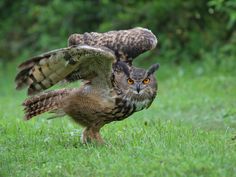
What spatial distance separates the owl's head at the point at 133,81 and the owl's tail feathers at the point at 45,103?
0.82 m

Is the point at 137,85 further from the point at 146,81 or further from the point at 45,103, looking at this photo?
the point at 45,103

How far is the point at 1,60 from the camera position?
22.5 m

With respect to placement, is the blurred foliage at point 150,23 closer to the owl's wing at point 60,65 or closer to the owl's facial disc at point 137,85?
the owl's facial disc at point 137,85

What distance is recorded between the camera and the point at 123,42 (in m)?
9.16

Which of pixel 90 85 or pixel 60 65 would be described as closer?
pixel 60 65

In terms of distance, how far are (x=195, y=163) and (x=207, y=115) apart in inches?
225

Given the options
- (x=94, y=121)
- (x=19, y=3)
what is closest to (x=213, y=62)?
(x=19, y=3)

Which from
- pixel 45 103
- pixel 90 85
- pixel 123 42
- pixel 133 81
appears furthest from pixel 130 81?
pixel 45 103

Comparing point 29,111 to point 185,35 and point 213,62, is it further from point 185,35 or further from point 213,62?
point 185,35

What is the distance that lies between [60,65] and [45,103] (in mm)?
1171

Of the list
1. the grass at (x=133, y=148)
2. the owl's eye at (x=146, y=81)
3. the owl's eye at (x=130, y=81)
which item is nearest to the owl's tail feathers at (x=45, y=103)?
the grass at (x=133, y=148)

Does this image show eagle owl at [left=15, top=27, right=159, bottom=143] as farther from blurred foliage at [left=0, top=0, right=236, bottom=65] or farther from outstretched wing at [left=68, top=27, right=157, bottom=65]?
blurred foliage at [left=0, top=0, right=236, bottom=65]

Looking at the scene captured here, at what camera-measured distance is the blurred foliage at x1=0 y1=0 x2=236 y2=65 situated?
1847cm

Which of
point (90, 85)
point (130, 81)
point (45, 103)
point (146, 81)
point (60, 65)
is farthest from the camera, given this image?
point (45, 103)
